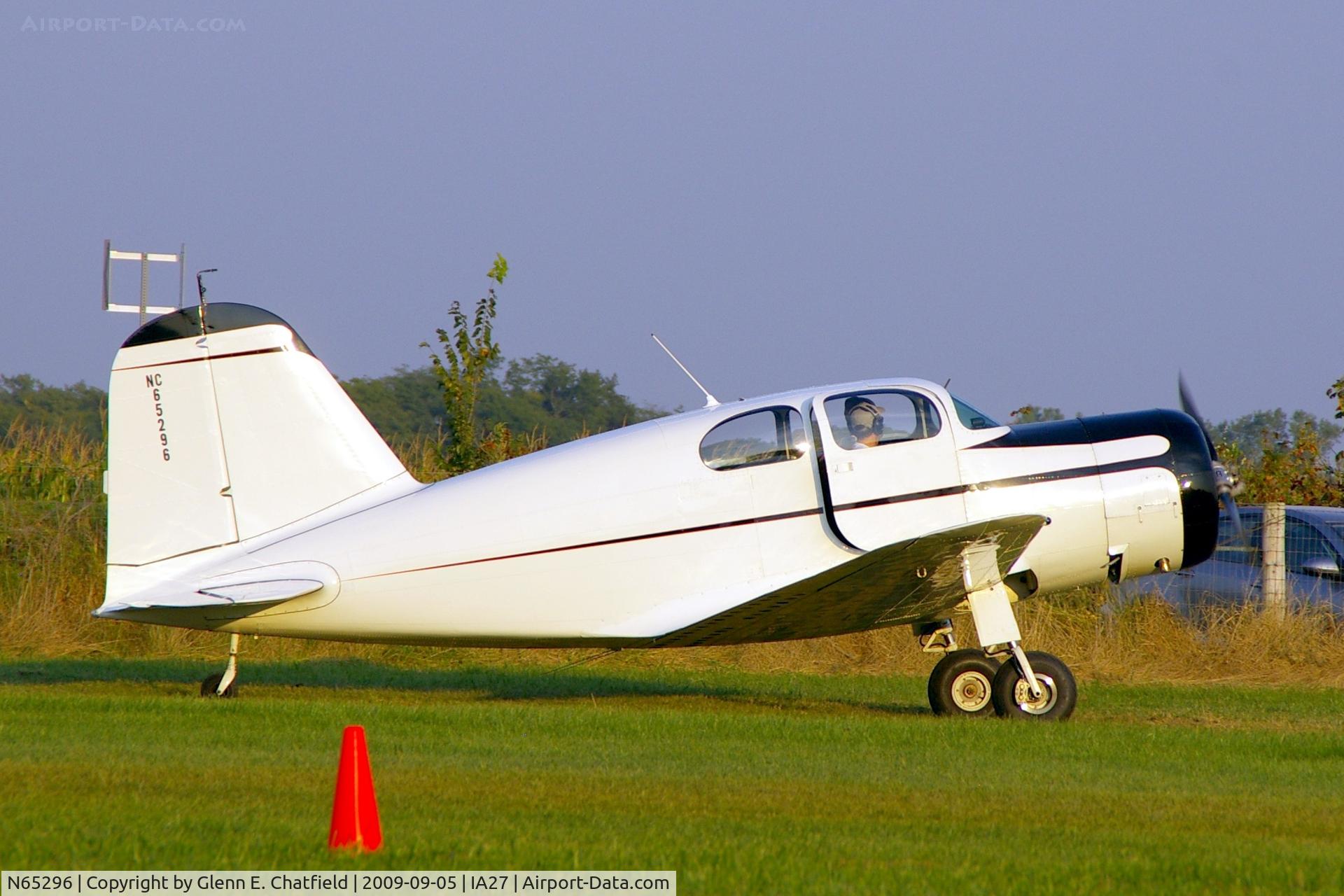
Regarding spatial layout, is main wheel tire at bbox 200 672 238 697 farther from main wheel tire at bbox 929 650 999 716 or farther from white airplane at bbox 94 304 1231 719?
main wheel tire at bbox 929 650 999 716

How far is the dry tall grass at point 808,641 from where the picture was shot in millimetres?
12977

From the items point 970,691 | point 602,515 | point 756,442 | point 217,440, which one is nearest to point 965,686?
point 970,691

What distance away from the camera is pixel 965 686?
30.8 feet

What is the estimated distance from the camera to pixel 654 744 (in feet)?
25.3

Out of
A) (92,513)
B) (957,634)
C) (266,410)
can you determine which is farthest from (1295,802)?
(92,513)

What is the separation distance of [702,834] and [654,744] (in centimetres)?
255

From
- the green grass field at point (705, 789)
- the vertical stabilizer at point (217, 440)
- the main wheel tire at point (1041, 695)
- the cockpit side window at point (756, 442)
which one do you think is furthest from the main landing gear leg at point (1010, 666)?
the vertical stabilizer at point (217, 440)

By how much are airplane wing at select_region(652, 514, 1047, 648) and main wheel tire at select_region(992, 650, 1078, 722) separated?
630 mm

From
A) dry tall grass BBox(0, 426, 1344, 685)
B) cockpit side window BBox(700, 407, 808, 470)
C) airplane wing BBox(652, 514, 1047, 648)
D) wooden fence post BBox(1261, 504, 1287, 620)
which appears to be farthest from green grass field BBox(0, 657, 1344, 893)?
wooden fence post BBox(1261, 504, 1287, 620)

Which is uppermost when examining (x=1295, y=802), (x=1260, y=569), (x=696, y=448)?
(x=696, y=448)

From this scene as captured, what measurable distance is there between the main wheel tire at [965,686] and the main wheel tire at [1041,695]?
0.24 m

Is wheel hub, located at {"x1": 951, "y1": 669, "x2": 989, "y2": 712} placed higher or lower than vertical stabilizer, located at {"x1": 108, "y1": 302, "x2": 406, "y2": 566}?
lower

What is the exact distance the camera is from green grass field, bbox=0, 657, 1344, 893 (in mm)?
4645

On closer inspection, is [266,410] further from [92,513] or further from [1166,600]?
[1166,600]
